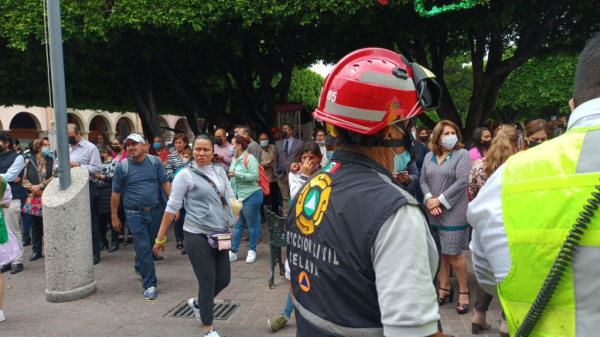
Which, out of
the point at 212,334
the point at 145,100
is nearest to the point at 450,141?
the point at 212,334

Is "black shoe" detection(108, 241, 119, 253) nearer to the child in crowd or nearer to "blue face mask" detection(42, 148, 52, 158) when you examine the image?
"blue face mask" detection(42, 148, 52, 158)

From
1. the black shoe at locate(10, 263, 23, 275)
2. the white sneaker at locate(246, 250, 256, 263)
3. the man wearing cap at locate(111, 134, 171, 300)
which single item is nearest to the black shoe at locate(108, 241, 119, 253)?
the black shoe at locate(10, 263, 23, 275)

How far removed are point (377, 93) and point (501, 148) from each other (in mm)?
3076

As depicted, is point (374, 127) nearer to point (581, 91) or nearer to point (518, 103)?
point (581, 91)

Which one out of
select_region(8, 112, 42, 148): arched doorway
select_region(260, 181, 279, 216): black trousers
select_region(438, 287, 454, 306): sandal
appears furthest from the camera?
select_region(8, 112, 42, 148): arched doorway

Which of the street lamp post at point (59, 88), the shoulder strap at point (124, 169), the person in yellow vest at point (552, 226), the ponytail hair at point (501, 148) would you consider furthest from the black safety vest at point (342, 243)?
the street lamp post at point (59, 88)

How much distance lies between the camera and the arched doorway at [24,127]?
1426 inches

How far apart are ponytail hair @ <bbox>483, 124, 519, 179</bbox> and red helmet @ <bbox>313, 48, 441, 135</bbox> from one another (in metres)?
2.81

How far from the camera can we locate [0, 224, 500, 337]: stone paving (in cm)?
480

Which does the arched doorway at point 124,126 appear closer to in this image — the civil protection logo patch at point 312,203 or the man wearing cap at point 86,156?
the man wearing cap at point 86,156

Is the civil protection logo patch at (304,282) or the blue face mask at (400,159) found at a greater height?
the blue face mask at (400,159)

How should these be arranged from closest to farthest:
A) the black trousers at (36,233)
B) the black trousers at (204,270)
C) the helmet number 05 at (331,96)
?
1. the helmet number 05 at (331,96)
2. the black trousers at (204,270)
3. the black trousers at (36,233)

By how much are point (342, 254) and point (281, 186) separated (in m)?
8.33

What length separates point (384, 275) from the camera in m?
1.44
